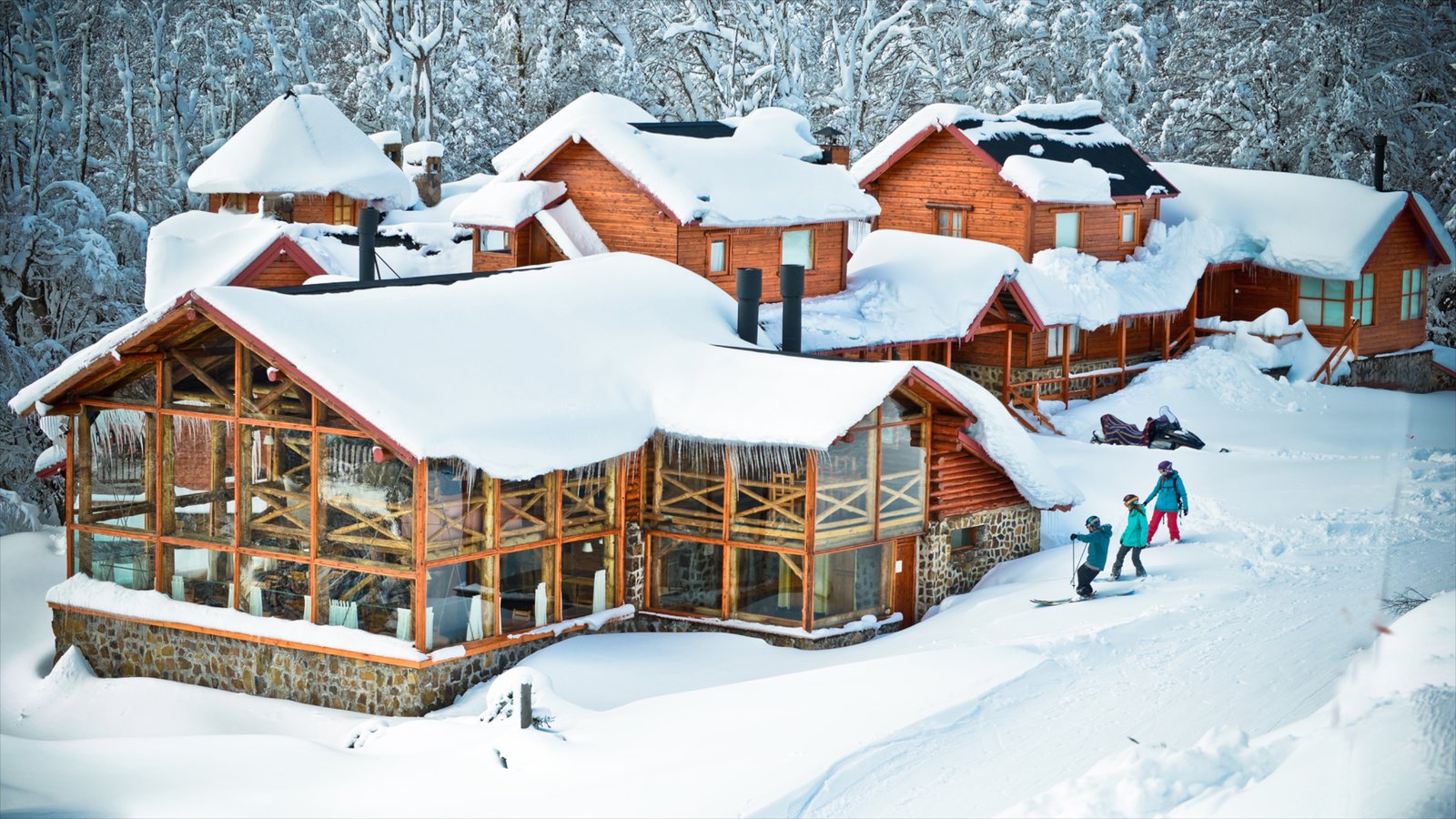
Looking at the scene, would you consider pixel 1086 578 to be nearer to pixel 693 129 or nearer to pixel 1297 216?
pixel 693 129

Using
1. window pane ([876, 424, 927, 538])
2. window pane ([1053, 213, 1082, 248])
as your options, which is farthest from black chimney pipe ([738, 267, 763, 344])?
window pane ([1053, 213, 1082, 248])

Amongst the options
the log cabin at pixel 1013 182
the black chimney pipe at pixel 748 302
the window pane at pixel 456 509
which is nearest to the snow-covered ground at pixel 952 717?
the window pane at pixel 456 509

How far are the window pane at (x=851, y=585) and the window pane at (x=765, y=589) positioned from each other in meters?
0.30

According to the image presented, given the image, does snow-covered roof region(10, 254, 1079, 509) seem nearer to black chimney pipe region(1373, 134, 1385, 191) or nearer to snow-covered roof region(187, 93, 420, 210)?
snow-covered roof region(187, 93, 420, 210)

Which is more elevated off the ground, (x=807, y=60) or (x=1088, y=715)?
(x=807, y=60)

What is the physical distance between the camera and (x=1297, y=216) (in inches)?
1608

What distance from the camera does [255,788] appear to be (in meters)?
17.1

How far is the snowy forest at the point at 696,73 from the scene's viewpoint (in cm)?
4331

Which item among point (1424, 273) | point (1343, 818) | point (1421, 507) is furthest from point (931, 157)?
point (1343, 818)

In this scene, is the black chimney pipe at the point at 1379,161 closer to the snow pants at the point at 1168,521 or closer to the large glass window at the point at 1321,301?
the large glass window at the point at 1321,301

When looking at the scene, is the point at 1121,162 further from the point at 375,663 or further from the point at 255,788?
the point at 255,788

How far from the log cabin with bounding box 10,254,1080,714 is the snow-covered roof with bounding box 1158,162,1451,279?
1785cm

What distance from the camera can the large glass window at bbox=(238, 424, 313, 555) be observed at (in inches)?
815

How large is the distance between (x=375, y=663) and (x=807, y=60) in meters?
37.8
